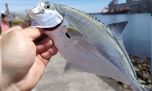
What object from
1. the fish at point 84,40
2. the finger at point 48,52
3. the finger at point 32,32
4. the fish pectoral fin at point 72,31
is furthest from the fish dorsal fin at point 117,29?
the finger at point 32,32

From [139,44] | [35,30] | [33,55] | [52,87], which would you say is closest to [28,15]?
[35,30]

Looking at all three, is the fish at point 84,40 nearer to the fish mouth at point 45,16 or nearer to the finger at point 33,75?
the fish mouth at point 45,16

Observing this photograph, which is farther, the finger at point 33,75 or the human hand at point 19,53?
the finger at point 33,75

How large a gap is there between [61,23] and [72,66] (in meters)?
0.46

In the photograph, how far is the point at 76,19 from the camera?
94.1 inches

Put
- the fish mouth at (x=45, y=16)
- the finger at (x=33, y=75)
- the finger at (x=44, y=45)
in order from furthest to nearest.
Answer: the finger at (x=33, y=75), the finger at (x=44, y=45), the fish mouth at (x=45, y=16)

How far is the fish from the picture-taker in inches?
87.7

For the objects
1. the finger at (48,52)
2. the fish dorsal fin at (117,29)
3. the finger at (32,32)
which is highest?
the finger at (32,32)

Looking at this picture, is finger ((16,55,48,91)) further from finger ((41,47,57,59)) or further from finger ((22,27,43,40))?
finger ((22,27,43,40))

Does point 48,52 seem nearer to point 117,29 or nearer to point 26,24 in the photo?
point 26,24

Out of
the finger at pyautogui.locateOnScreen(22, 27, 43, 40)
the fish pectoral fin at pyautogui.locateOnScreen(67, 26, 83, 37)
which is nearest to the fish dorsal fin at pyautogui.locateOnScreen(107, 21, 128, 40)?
the fish pectoral fin at pyautogui.locateOnScreen(67, 26, 83, 37)

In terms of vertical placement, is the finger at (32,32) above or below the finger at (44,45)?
above

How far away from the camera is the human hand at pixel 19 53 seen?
2.36 m

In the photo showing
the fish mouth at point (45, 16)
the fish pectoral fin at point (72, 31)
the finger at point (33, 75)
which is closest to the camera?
the fish mouth at point (45, 16)
